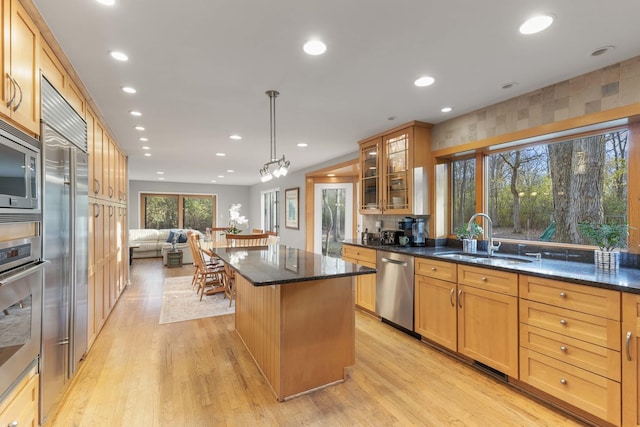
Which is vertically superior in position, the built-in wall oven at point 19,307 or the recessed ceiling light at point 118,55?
the recessed ceiling light at point 118,55

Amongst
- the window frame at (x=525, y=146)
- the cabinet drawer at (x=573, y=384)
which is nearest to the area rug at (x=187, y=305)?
the window frame at (x=525, y=146)

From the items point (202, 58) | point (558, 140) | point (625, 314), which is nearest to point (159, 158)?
point (202, 58)

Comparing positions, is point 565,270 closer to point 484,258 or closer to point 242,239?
point 484,258

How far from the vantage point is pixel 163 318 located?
3771mm

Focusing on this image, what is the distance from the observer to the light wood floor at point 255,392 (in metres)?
1.95

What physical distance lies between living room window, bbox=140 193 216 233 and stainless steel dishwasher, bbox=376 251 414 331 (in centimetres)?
847

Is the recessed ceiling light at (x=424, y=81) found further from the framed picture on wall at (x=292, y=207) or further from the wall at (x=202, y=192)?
the wall at (x=202, y=192)

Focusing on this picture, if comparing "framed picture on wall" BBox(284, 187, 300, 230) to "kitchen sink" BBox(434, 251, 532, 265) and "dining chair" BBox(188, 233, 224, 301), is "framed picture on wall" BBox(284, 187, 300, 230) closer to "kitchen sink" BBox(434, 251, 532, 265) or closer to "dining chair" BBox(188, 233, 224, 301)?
"dining chair" BBox(188, 233, 224, 301)

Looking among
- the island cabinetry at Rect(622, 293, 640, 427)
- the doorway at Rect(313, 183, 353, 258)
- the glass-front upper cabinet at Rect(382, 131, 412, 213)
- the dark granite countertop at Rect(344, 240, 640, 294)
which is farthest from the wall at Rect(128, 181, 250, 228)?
the island cabinetry at Rect(622, 293, 640, 427)

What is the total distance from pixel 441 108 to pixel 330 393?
8.88 ft

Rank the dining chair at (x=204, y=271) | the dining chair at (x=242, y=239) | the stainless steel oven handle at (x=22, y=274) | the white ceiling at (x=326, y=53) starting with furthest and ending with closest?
1. the dining chair at (x=204, y=271)
2. the dining chair at (x=242, y=239)
3. the white ceiling at (x=326, y=53)
4. the stainless steel oven handle at (x=22, y=274)

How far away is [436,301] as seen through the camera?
2881 millimetres

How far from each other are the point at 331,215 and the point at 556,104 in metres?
4.45

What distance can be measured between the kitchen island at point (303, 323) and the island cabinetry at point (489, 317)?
3.23 feet
